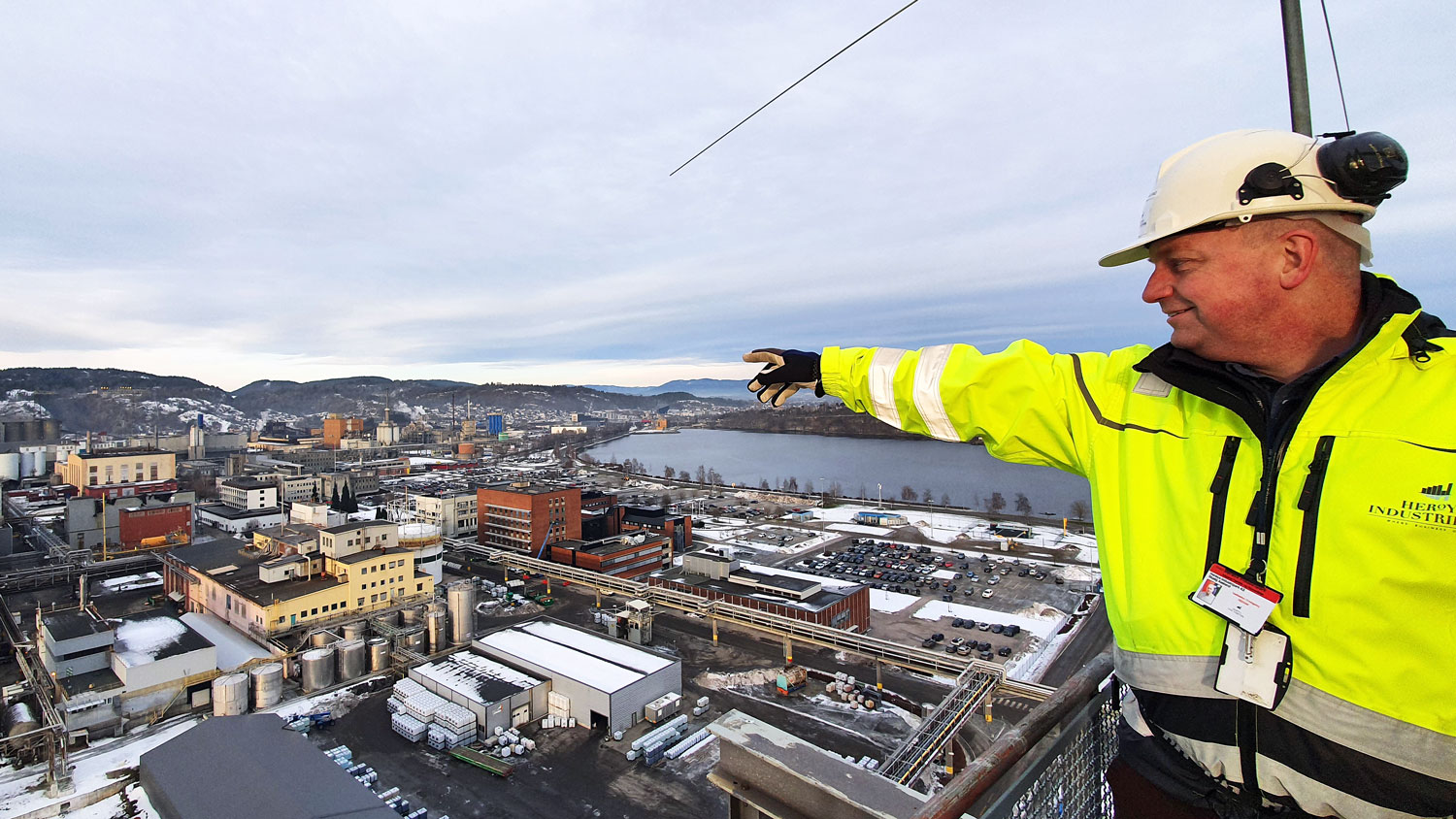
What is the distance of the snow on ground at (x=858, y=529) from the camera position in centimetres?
1329

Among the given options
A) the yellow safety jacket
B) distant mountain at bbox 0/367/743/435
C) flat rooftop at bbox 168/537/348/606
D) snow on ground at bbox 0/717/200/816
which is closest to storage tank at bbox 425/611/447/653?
flat rooftop at bbox 168/537/348/606

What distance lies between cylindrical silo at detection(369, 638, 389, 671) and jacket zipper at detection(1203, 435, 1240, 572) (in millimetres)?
→ 7035

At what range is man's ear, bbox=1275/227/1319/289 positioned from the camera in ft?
1.40

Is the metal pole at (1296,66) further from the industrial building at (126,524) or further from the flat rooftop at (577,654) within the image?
the industrial building at (126,524)

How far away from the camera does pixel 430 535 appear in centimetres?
857

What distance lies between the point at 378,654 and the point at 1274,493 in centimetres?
711

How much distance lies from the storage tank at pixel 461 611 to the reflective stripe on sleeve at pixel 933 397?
6812 mm

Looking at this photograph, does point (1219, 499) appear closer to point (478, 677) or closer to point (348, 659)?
point (478, 677)

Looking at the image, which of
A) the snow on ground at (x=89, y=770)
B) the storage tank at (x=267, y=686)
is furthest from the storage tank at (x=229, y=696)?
the snow on ground at (x=89, y=770)

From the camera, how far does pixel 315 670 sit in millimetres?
5707

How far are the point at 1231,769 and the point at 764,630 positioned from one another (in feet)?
22.1

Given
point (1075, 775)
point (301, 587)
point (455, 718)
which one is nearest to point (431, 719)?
point (455, 718)

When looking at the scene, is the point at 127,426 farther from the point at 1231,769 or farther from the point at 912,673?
the point at 1231,769

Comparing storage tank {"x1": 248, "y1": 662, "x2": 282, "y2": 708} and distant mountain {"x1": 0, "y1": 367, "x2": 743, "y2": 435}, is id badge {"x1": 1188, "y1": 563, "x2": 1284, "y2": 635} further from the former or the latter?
distant mountain {"x1": 0, "y1": 367, "x2": 743, "y2": 435}
